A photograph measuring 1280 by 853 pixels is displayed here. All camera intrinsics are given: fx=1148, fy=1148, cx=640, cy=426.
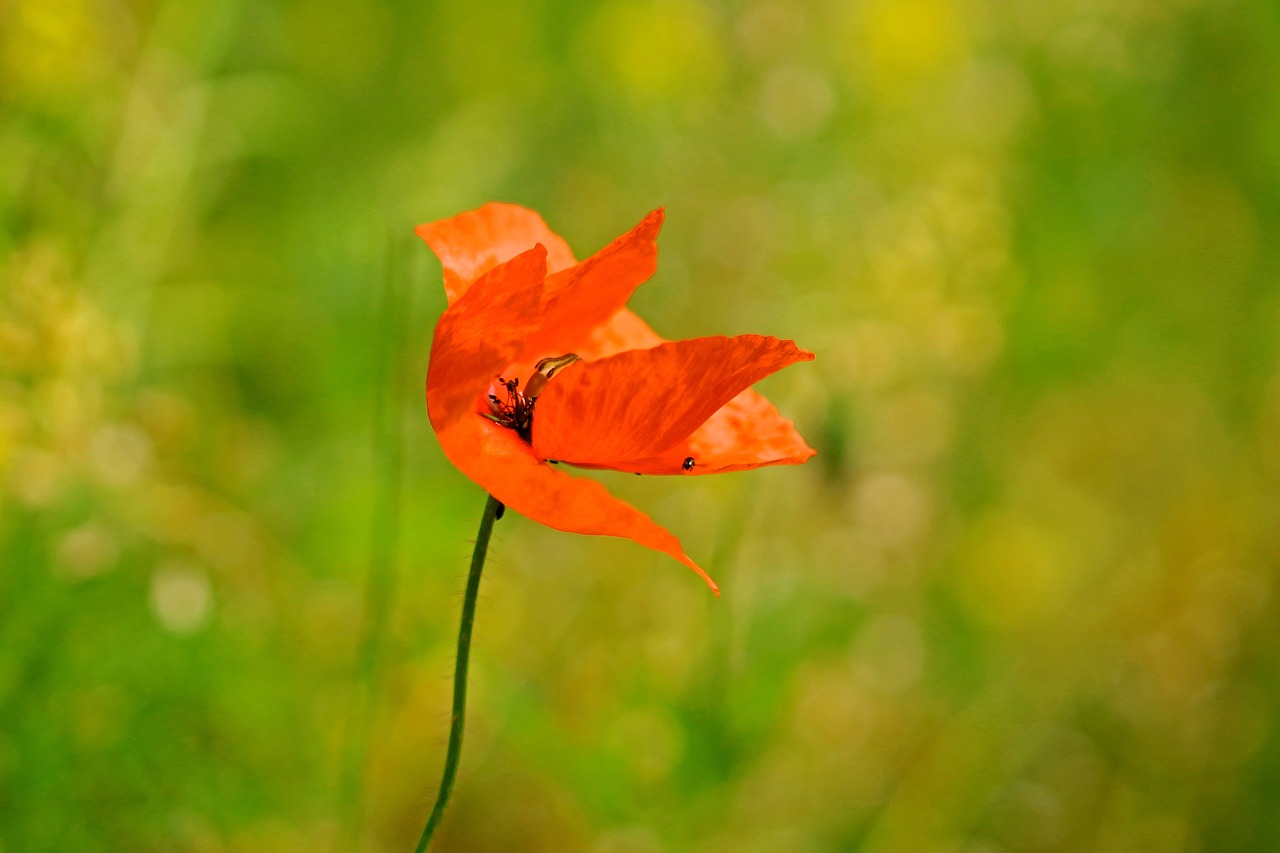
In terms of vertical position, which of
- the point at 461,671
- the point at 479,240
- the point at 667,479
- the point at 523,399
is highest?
the point at 479,240

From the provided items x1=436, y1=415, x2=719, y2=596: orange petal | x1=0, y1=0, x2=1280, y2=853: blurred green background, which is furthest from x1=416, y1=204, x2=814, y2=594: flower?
x1=0, y1=0, x2=1280, y2=853: blurred green background

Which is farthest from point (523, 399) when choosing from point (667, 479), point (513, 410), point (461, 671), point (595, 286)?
point (667, 479)

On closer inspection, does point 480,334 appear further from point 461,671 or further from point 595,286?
point 461,671

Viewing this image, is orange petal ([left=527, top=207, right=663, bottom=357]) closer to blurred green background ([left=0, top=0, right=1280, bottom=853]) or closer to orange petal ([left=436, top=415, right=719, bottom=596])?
orange petal ([left=436, top=415, right=719, bottom=596])

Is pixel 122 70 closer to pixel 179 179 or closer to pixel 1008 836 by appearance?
pixel 179 179

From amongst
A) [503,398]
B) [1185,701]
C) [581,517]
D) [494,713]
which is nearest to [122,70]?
[494,713]

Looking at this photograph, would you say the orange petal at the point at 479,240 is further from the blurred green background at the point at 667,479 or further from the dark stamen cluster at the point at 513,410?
the blurred green background at the point at 667,479

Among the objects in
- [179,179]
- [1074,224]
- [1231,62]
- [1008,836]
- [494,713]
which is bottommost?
[1008,836]
